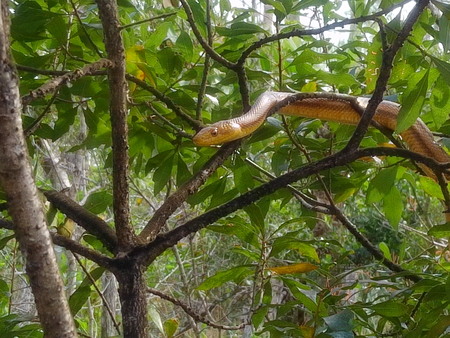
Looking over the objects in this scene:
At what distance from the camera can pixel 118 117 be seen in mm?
875

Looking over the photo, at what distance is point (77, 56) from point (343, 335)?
0.76 meters

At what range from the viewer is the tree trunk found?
793 mm

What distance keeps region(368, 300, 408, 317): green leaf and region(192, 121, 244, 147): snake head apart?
1.36 ft

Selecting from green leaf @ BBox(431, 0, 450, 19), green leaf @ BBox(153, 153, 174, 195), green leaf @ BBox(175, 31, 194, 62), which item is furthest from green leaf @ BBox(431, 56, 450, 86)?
green leaf @ BBox(153, 153, 174, 195)

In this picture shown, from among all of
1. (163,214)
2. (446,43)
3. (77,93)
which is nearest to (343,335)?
(163,214)

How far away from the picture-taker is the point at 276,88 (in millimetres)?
1441

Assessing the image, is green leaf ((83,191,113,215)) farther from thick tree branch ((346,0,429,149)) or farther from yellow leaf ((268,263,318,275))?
thick tree branch ((346,0,429,149))

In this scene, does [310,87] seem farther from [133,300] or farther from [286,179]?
[133,300]

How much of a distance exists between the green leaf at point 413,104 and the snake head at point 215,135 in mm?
323

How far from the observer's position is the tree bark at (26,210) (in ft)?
1.69

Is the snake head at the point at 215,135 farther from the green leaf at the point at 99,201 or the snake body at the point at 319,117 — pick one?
the green leaf at the point at 99,201

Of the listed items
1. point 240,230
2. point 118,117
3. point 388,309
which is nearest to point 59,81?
point 118,117

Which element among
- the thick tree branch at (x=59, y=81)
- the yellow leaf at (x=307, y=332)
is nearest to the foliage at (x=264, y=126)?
the yellow leaf at (x=307, y=332)

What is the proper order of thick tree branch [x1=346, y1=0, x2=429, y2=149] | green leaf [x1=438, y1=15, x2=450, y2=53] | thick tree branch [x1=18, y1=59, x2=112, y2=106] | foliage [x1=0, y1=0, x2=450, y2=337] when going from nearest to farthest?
thick tree branch [x1=18, y1=59, x2=112, y2=106] < thick tree branch [x1=346, y1=0, x2=429, y2=149] < green leaf [x1=438, y1=15, x2=450, y2=53] < foliage [x1=0, y1=0, x2=450, y2=337]
